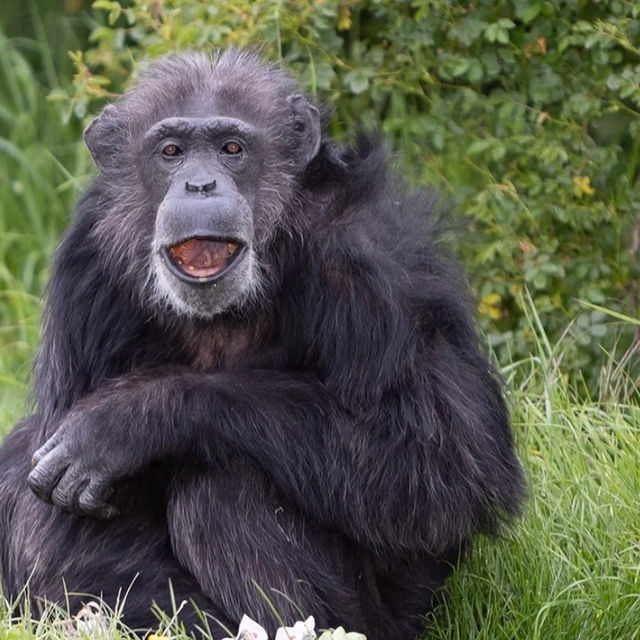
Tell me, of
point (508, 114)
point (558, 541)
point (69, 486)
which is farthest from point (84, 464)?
point (508, 114)

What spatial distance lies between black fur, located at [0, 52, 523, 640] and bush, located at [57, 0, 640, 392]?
1335 millimetres

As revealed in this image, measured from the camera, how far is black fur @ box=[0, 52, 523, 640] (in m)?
4.42

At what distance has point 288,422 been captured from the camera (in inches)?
174

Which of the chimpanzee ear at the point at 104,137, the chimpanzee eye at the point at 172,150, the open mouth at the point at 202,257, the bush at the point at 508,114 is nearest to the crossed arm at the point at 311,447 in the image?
the open mouth at the point at 202,257

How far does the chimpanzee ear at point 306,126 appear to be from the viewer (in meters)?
4.81

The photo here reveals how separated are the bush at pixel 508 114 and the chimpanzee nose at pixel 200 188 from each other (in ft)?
5.26

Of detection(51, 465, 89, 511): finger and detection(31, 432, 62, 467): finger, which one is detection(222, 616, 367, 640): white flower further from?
detection(31, 432, 62, 467): finger

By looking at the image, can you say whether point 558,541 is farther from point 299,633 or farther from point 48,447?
point 48,447

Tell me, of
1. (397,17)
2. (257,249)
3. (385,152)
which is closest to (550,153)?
(397,17)

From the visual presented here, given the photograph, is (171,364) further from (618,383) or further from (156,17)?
(156,17)

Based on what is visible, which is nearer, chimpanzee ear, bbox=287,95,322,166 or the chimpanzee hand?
the chimpanzee hand

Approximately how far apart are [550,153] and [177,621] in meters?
2.53

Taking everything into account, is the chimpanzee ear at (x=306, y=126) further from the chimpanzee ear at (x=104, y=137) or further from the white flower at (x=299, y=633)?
the white flower at (x=299, y=633)

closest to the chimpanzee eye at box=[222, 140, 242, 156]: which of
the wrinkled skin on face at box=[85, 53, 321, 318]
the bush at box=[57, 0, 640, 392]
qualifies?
the wrinkled skin on face at box=[85, 53, 321, 318]
